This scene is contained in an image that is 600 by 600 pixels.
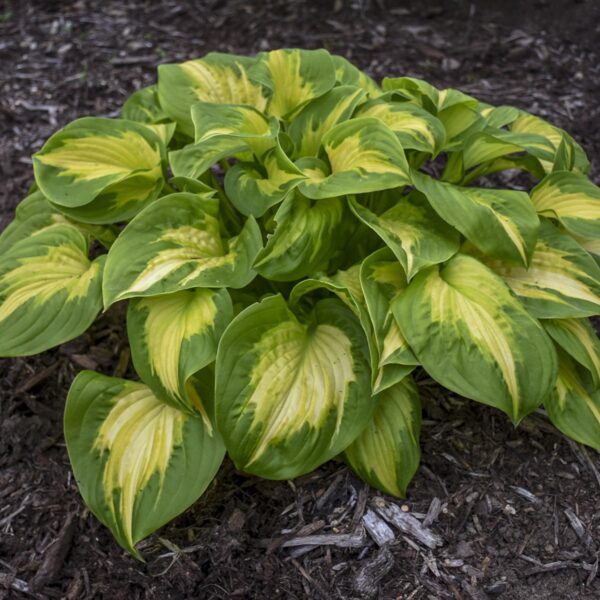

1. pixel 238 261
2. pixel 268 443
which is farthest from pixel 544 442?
pixel 238 261

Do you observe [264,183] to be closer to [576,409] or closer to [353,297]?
[353,297]

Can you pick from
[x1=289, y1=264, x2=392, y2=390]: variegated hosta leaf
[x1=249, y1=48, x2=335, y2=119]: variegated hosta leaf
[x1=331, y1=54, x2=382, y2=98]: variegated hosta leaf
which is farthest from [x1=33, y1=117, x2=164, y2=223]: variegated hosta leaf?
[x1=331, y1=54, x2=382, y2=98]: variegated hosta leaf

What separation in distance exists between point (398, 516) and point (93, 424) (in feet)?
3.15

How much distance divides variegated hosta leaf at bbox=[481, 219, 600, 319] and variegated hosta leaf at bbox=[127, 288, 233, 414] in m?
0.90

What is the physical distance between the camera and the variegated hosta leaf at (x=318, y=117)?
2521 millimetres

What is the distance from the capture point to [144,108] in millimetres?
2891

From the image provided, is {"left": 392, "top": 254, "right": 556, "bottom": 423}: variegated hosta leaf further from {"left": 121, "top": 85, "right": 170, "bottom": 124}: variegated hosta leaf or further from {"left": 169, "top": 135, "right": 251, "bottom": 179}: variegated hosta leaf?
{"left": 121, "top": 85, "right": 170, "bottom": 124}: variegated hosta leaf

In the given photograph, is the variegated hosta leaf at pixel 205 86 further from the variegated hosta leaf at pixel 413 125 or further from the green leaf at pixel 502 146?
the green leaf at pixel 502 146

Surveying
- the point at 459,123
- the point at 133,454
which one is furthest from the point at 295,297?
the point at 459,123

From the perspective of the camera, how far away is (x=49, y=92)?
3.80m

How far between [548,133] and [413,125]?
31.6 inches

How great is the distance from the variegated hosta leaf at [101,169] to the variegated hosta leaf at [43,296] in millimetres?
173

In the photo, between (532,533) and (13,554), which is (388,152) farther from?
(13,554)

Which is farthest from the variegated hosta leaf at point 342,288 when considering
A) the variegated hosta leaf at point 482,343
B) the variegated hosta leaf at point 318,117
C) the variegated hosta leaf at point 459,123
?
the variegated hosta leaf at point 459,123
